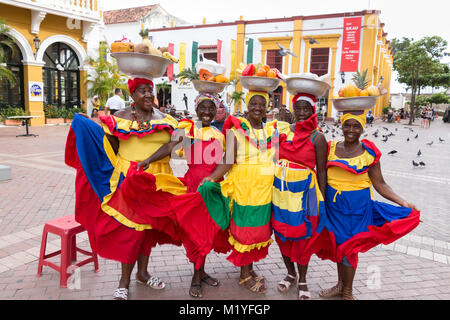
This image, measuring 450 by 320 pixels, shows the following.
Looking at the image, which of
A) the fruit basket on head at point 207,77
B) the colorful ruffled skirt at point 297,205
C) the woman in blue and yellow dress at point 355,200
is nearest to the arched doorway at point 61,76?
the fruit basket on head at point 207,77

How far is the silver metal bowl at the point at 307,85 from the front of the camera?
9.97 feet

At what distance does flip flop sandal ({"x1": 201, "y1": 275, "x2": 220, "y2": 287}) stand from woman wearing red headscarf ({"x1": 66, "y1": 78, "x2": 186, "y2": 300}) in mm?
716

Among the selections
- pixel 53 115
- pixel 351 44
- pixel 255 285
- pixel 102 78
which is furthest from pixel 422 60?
pixel 255 285

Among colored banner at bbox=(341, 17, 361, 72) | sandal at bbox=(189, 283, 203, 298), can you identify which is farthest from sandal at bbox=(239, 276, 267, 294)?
colored banner at bbox=(341, 17, 361, 72)

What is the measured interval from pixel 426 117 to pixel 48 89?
2774 cm

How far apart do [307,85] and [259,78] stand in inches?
17.4

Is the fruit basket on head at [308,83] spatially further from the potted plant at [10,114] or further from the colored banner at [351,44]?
the colored banner at [351,44]

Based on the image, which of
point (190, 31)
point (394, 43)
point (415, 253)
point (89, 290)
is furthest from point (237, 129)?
point (394, 43)

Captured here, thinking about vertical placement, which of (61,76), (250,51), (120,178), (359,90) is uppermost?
(250,51)

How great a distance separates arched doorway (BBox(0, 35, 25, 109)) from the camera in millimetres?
16500

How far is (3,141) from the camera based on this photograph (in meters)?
12.0

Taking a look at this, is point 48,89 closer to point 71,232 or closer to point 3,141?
point 3,141

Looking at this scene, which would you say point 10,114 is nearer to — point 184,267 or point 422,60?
point 184,267

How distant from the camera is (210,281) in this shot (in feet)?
11.2
